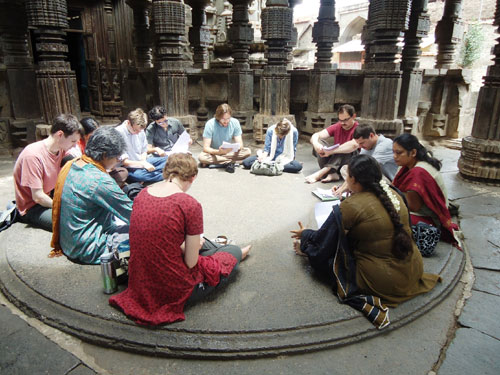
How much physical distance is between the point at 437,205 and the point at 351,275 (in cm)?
126

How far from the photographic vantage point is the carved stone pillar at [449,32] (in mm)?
9242

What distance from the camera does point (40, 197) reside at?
10.7 ft

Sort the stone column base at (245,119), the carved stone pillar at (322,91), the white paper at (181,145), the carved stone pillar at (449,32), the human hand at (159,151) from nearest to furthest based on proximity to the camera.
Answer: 1. the white paper at (181,145)
2. the human hand at (159,151)
3. the carved stone pillar at (322,91)
4. the stone column base at (245,119)
5. the carved stone pillar at (449,32)

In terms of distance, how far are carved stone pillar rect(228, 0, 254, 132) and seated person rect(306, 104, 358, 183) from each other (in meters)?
3.25

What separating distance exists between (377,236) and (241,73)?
6.47 meters

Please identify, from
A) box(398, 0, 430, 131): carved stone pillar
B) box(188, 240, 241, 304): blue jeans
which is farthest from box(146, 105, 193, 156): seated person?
box(398, 0, 430, 131): carved stone pillar

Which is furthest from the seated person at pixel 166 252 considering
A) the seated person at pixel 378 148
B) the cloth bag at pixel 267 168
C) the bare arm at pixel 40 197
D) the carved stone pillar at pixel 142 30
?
the carved stone pillar at pixel 142 30

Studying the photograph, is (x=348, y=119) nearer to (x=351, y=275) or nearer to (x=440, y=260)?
(x=440, y=260)

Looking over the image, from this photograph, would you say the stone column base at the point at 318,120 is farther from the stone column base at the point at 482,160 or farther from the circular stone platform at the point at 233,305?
the circular stone platform at the point at 233,305

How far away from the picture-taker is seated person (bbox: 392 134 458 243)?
3100 millimetres

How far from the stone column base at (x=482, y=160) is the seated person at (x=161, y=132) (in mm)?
4398

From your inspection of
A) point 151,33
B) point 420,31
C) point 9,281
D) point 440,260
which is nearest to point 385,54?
point 420,31

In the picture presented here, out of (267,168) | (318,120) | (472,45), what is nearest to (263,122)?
(318,120)

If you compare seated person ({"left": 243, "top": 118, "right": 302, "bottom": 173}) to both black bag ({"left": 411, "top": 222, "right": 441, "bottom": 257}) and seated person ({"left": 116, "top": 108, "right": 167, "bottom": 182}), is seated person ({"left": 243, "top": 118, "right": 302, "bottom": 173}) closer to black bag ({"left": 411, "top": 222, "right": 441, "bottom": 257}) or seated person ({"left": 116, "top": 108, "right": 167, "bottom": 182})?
seated person ({"left": 116, "top": 108, "right": 167, "bottom": 182})
